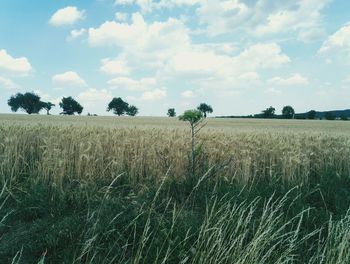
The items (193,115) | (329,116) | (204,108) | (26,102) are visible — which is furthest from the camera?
(26,102)

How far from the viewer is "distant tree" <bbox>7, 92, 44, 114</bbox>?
269 ft

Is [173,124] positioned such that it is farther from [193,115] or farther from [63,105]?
[63,105]

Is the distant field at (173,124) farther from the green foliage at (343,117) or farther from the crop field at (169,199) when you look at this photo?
the green foliage at (343,117)

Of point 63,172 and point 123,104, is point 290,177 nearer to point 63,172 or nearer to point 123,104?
point 63,172

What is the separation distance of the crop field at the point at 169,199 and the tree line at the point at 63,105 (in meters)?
68.8

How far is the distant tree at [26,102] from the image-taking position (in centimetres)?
8200

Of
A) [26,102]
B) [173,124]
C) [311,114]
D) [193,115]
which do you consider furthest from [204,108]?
[26,102]

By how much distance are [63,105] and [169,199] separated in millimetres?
90034

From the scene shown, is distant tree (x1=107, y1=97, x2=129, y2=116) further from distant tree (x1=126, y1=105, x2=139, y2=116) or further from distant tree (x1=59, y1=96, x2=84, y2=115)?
distant tree (x1=59, y1=96, x2=84, y2=115)

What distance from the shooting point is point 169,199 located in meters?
5.27

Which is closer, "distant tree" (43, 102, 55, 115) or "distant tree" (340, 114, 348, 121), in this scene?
→ "distant tree" (340, 114, 348, 121)

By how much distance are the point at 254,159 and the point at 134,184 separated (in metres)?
2.50

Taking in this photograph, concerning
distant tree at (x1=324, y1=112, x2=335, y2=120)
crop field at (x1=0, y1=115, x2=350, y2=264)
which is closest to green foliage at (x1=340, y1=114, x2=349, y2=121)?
distant tree at (x1=324, y1=112, x2=335, y2=120)

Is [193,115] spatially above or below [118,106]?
below
